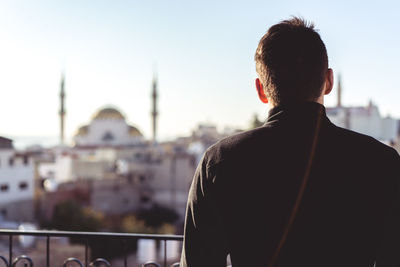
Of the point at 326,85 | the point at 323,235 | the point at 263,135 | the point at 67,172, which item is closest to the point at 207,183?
the point at 263,135

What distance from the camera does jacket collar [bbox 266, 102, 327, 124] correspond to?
1.08 meters

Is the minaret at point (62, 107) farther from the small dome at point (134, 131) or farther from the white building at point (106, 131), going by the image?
the small dome at point (134, 131)

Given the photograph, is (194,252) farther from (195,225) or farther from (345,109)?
(345,109)

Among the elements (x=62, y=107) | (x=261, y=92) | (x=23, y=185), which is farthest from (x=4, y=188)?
(x=261, y=92)

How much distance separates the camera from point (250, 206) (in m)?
1.07

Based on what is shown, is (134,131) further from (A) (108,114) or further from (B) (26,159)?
(B) (26,159)

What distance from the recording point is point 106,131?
136ft

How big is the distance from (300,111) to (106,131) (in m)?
41.5

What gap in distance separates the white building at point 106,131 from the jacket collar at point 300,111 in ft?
133

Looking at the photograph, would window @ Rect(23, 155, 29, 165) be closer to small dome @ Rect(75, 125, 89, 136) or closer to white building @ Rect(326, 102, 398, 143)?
white building @ Rect(326, 102, 398, 143)

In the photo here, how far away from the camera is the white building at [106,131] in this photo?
41188mm

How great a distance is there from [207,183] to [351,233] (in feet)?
1.31

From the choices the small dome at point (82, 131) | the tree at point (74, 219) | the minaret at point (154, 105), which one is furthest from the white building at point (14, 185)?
the small dome at point (82, 131)

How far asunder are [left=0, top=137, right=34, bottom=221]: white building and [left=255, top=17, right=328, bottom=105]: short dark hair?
71.6 feet
